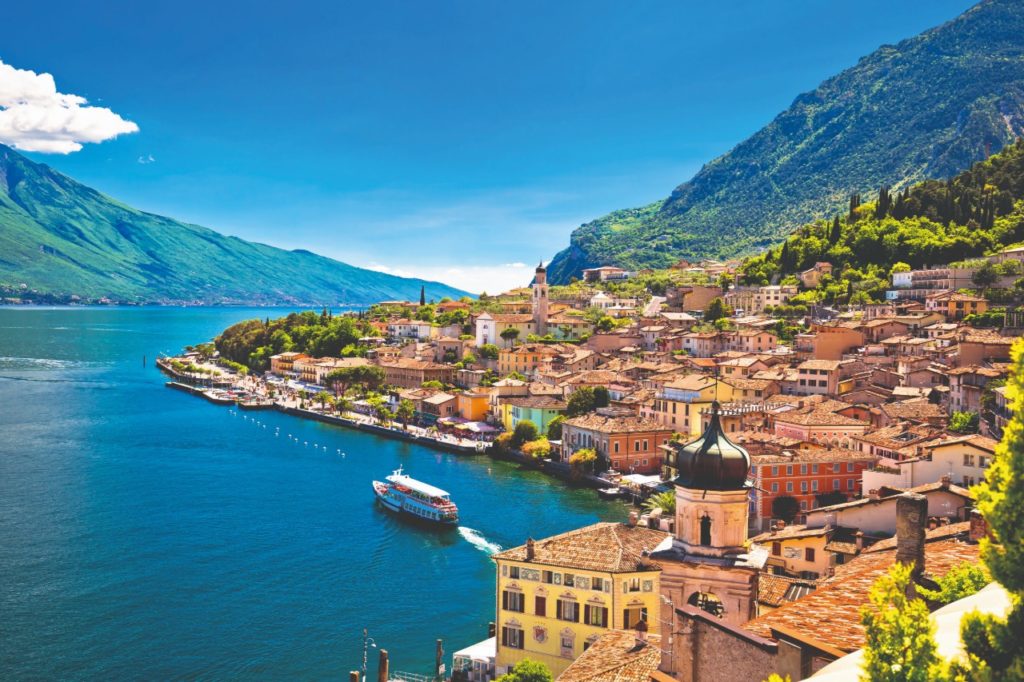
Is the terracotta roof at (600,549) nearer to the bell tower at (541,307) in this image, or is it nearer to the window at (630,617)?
the window at (630,617)

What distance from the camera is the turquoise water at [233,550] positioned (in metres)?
31.6

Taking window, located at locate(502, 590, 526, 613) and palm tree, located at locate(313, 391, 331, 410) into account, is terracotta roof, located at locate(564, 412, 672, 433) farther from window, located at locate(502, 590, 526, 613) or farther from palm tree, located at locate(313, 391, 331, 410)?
palm tree, located at locate(313, 391, 331, 410)

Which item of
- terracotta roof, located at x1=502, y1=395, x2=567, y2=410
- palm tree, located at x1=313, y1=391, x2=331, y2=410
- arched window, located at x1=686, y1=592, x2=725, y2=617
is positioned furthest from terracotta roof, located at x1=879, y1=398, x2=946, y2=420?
palm tree, located at x1=313, y1=391, x2=331, y2=410

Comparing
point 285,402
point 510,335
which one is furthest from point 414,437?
point 510,335

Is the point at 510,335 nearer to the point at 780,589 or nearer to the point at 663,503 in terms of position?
the point at 663,503

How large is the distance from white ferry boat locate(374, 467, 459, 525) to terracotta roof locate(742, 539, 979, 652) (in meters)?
30.5

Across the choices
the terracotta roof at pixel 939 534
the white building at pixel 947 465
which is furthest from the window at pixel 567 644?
the white building at pixel 947 465

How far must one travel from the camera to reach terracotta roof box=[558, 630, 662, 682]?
63.6ft

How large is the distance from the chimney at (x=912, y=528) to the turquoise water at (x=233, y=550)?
797 inches

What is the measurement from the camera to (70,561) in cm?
4044

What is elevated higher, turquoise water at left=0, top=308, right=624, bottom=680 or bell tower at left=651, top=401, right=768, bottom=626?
bell tower at left=651, top=401, right=768, bottom=626

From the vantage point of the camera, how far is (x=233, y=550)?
1715 inches

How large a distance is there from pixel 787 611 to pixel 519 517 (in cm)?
3637

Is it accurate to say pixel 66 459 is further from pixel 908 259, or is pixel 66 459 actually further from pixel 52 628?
pixel 908 259
